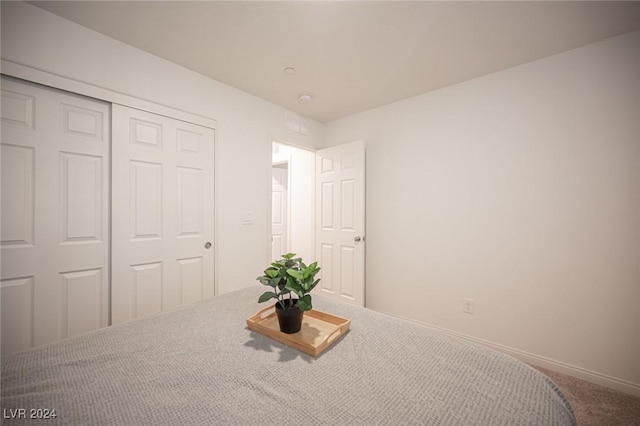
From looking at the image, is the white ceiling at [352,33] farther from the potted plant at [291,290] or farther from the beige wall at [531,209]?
the potted plant at [291,290]

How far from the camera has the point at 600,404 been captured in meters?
1.59

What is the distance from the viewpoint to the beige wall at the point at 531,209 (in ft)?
5.56

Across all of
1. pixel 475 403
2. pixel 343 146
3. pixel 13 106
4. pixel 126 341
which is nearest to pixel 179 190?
pixel 13 106

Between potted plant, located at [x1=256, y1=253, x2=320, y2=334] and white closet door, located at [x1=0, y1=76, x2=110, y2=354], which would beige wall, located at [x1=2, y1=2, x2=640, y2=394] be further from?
potted plant, located at [x1=256, y1=253, x2=320, y2=334]

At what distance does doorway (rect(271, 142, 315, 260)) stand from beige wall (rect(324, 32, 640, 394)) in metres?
1.18

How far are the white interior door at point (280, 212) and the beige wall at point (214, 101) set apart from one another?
1085 mm

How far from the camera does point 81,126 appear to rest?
1682mm

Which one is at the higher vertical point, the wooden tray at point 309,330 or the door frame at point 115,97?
the door frame at point 115,97

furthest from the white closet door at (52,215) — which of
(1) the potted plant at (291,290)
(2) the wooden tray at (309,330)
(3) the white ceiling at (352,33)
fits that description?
(1) the potted plant at (291,290)

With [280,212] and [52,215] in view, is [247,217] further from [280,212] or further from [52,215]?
[280,212]

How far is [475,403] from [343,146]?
273cm

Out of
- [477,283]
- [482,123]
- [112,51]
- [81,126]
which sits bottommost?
[477,283]

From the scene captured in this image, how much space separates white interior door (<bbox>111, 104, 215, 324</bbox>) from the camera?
182cm

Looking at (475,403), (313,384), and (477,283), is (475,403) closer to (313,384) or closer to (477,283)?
(313,384)
